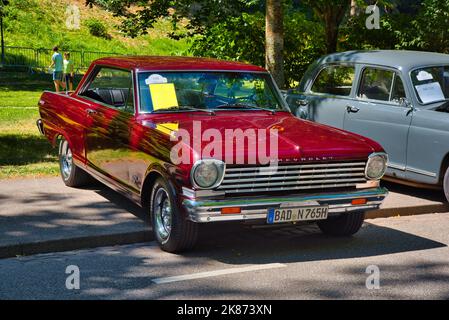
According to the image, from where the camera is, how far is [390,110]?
32.0 feet

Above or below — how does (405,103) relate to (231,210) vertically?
above

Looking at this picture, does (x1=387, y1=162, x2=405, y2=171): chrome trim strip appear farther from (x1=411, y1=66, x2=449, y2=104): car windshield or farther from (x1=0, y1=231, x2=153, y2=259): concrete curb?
(x1=0, y1=231, x2=153, y2=259): concrete curb

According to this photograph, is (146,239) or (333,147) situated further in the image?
(146,239)

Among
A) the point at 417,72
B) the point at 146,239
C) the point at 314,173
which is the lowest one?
the point at 146,239

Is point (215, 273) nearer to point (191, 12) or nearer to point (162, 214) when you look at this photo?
point (162, 214)

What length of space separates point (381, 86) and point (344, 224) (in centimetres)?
301

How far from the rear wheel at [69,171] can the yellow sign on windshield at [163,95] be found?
219 cm

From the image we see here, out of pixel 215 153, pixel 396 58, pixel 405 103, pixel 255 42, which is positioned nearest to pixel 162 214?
pixel 215 153

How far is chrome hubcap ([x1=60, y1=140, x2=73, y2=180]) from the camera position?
975cm

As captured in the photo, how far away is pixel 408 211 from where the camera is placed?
9.15m

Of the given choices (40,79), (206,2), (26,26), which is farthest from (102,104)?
(26,26)

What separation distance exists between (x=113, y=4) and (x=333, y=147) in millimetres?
13100

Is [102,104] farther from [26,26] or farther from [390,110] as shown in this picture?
[26,26]

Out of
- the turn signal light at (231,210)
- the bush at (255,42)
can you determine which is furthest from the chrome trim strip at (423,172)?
the bush at (255,42)
